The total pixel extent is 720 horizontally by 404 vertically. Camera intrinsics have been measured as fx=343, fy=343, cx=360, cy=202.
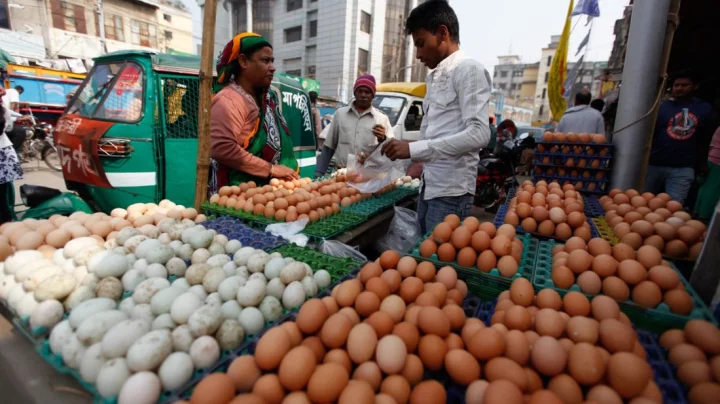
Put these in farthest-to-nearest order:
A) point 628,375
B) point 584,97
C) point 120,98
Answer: point 584,97, point 120,98, point 628,375

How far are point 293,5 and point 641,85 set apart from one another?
123 feet

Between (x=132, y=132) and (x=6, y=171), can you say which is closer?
(x=6, y=171)

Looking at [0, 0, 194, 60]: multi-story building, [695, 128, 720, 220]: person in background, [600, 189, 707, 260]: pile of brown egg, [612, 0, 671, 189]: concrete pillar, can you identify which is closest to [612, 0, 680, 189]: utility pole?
[612, 0, 671, 189]: concrete pillar

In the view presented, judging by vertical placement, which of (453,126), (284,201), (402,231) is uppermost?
(453,126)

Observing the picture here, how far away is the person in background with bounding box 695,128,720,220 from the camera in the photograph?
323 centimetres

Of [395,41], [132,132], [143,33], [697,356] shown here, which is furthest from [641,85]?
[143,33]

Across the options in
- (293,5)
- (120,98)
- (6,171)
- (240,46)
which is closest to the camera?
(240,46)

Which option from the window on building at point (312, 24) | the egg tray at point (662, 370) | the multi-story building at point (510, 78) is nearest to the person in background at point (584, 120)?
the egg tray at point (662, 370)

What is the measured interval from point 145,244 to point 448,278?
164 centimetres

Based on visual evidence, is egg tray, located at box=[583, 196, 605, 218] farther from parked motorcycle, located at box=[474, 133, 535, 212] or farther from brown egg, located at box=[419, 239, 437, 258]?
parked motorcycle, located at box=[474, 133, 535, 212]

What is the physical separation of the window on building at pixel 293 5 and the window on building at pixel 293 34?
1.80 m

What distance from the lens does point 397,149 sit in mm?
2453

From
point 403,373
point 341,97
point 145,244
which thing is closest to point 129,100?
point 145,244

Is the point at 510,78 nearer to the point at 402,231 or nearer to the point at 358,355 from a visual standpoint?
the point at 402,231
